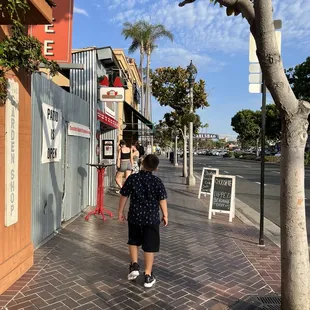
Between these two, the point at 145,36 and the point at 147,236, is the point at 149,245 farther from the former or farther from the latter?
the point at 145,36

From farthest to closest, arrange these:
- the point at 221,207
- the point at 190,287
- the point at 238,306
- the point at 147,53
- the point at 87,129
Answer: the point at 147,53 → the point at 87,129 → the point at 221,207 → the point at 190,287 → the point at 238,306

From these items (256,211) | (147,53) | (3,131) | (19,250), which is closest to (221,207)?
(256,211)

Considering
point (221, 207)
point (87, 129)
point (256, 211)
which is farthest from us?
point (256, 211)

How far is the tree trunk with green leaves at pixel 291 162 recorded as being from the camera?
3.19 m

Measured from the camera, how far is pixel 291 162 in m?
3.21

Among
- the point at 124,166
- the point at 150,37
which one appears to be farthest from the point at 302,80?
the point at 124,166

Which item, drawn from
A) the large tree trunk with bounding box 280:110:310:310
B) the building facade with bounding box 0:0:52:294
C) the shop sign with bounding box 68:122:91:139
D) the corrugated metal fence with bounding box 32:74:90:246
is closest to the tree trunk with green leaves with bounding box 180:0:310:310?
the large tree trunk with bounding box 280:110:310:310

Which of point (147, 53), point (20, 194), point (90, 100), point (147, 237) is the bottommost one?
point (147, 237)

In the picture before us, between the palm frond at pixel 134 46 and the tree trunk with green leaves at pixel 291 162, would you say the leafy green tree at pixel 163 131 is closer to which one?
the palm frond at pixel 134 46

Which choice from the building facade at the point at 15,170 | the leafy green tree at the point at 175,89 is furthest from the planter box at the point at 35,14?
the leafy green tree at the point at 175,89

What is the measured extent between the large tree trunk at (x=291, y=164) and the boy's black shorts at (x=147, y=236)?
1583 millimetres

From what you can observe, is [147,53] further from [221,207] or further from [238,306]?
[238,306]

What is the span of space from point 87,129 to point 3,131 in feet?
17.1

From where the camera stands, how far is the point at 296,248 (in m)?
3.24
